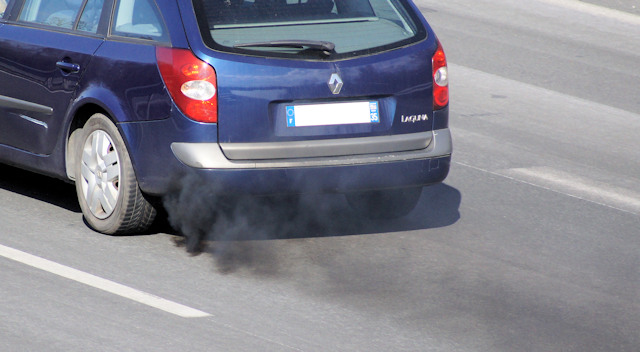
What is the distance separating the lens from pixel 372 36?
690 cm

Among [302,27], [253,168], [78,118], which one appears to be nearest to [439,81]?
[302,27]

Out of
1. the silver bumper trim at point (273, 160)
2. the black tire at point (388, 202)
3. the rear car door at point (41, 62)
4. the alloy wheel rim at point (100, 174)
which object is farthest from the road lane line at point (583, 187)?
the rear car door at point (41, 62)

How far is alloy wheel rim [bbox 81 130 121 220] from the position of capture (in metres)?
6.88

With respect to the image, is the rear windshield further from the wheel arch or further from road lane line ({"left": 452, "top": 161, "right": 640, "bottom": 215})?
road lane line ({"left": 452, "top": 161, "right": 640, "bottom": 215})

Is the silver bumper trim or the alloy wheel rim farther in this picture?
the alloy wheel rim

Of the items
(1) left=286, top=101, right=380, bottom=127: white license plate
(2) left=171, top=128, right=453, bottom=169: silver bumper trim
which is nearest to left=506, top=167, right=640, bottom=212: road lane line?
(2) left=171, top=128, right=453, bottom=169: silver bumper trim

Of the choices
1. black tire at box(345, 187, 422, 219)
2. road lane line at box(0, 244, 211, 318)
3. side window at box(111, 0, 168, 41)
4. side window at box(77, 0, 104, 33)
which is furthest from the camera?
black tire at box(345, 187, 422, 219)

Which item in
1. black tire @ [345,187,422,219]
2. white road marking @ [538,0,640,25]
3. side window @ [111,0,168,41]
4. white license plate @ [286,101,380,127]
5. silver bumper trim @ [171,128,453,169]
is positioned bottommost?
white road marking @ [538,0,640,25]

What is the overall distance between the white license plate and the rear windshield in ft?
0.90

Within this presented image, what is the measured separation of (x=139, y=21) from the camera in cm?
684

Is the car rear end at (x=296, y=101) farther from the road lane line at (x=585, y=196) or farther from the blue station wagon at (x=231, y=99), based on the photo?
the road lane line at (x=585, y=196)

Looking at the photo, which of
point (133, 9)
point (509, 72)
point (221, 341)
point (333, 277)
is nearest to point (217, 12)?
point (133, 9)

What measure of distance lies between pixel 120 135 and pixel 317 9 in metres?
1.27

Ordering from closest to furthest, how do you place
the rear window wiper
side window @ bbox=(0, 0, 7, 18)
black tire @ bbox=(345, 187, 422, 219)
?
the rear window wiper → black tire @ bbox=(345, 187, 422, 219) → side window @ bbox=(0, 0, 7, 18)
